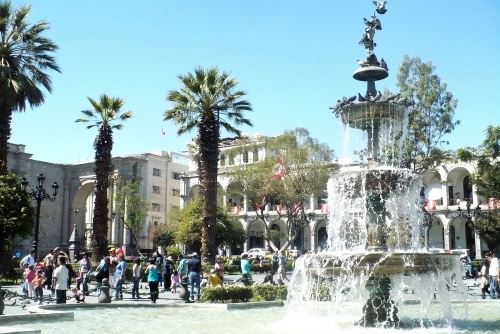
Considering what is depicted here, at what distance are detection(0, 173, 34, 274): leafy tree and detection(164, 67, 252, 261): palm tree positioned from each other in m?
7.95

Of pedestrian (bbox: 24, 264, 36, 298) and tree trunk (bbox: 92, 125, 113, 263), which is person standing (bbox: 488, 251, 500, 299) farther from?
tree trunk (bbox: 92, 125, 113, 263)

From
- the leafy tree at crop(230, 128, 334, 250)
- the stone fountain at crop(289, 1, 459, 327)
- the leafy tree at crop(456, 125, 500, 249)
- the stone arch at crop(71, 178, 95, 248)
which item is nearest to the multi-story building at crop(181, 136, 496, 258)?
the leafy tree at crop(230, 128, 334, 250)

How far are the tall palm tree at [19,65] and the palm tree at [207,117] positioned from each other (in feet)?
20.8

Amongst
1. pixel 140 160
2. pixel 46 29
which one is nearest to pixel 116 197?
pixel 140 160

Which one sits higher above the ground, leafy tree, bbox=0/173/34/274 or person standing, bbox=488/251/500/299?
leafy tree, bbox=0/173/34/274

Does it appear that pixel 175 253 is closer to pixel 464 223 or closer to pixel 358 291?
pixel 464 223

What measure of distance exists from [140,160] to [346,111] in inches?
2001

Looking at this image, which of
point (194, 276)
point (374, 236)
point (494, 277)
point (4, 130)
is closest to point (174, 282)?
point (194, 276)

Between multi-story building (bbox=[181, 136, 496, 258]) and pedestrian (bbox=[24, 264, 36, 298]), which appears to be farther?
multi-story building (bbox=[181, 136, 496, 258])

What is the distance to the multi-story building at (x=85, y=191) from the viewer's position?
2259 inches

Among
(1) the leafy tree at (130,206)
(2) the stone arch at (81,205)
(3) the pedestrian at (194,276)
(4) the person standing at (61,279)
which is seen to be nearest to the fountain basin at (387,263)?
(4) the person standing at (61,279)

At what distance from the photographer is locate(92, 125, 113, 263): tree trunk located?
28.7 metres

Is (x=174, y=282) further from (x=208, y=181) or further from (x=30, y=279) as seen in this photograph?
(x=208, y=181)

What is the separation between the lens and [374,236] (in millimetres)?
10922
